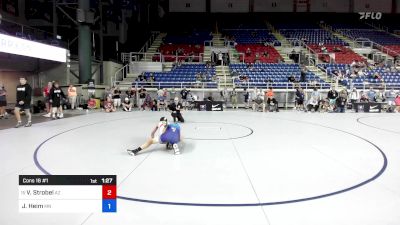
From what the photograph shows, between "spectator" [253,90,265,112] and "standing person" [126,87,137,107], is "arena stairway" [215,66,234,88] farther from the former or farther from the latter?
"standing person" [126,87,137,107]

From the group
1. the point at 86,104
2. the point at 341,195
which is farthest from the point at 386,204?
the point at 86,104

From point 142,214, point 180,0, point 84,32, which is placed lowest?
point 142,214

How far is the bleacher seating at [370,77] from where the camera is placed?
20203 mm

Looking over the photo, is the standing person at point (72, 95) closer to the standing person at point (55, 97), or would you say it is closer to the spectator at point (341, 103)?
the standing person at point (55, 97)

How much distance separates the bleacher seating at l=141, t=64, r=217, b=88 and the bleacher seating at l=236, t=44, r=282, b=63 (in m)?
4.70

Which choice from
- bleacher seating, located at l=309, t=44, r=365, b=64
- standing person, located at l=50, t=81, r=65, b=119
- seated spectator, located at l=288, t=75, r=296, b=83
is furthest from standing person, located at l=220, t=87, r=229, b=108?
bleacher seating, located at l=309, t=44, r=365, b=64

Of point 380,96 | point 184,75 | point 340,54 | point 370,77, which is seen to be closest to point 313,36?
point 340,54

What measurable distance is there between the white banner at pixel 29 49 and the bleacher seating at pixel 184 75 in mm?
6675

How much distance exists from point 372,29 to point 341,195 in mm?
35398

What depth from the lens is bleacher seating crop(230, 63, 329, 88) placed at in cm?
2030

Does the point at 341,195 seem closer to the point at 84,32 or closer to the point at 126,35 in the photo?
the point at 84,32

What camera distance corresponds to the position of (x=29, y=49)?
45.2ft

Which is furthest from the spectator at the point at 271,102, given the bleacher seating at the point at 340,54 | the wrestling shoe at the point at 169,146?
the bleacher seating at the point at 340,54

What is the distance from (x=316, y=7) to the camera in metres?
35.1
